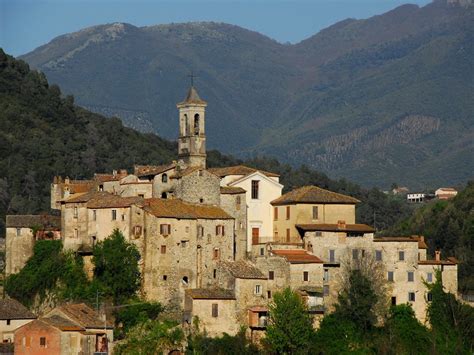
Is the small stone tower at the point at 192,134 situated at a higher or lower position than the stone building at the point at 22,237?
higher

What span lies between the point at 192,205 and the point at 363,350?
11005 mm

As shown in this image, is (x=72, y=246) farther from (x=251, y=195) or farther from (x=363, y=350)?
(x=363, y=350)

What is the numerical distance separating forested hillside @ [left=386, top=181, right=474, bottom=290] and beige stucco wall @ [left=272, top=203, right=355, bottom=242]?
41.2 feet

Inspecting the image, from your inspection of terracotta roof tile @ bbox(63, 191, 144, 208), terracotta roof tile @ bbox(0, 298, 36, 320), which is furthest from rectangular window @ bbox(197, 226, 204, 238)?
terracotta roof tile @ bbox(0, 298, 36, 320)

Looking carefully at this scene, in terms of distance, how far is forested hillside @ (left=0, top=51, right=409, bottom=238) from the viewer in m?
109

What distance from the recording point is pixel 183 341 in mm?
72125

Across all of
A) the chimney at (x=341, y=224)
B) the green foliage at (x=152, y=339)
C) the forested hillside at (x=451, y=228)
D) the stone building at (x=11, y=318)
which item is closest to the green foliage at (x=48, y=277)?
the stone building at (x=11, y=318)

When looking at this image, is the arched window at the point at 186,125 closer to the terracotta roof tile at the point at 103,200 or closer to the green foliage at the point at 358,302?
the terracotta roof tile at the point at 103,200

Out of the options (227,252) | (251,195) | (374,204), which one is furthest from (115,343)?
(374,204)

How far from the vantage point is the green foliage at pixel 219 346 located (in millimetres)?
71062

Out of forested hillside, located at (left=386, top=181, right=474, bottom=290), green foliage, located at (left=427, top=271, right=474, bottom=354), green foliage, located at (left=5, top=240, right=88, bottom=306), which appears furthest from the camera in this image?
forested hillside, located at (left=386, top=181, right=474, bottom=290)

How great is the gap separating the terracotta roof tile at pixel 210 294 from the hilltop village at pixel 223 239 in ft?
0.16

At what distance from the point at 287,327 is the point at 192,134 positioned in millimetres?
13954

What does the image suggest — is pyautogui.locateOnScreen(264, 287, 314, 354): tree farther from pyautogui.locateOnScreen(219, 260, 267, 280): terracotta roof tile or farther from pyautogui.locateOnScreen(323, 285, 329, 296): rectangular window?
pyautogui.locateOnScreen(323, 285, 329, 296): rectangular window
